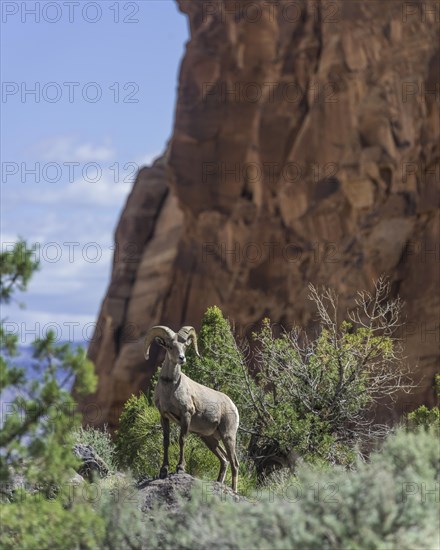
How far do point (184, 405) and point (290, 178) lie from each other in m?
41.7

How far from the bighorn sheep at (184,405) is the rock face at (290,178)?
28.0 meters

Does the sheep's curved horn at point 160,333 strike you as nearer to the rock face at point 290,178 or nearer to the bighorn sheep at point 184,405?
the bighorn sheep at point 184,405

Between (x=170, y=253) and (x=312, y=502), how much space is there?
2107 inches

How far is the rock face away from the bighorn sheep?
2804cm

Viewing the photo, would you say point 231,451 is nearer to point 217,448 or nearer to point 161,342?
point 217,448

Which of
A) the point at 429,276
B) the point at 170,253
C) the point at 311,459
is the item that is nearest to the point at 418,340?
the point at 429,276

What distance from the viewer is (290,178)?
56.8m

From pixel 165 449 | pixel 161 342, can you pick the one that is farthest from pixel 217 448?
pixel 161 342

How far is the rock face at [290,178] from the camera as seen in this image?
167ft

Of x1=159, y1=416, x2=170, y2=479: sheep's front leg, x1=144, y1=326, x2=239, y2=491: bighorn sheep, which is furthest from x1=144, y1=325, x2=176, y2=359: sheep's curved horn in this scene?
x1=159, y1=416, x2=170, y2=479: sheep's front leg

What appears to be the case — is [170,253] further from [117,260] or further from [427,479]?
[427,479]

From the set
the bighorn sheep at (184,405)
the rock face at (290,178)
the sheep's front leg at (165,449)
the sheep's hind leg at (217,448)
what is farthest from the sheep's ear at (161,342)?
the rock face at (290,178)

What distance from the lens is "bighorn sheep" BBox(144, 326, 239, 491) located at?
15.7m

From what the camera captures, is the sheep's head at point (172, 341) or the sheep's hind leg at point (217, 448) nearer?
the sheep's head at point (172, 341)
